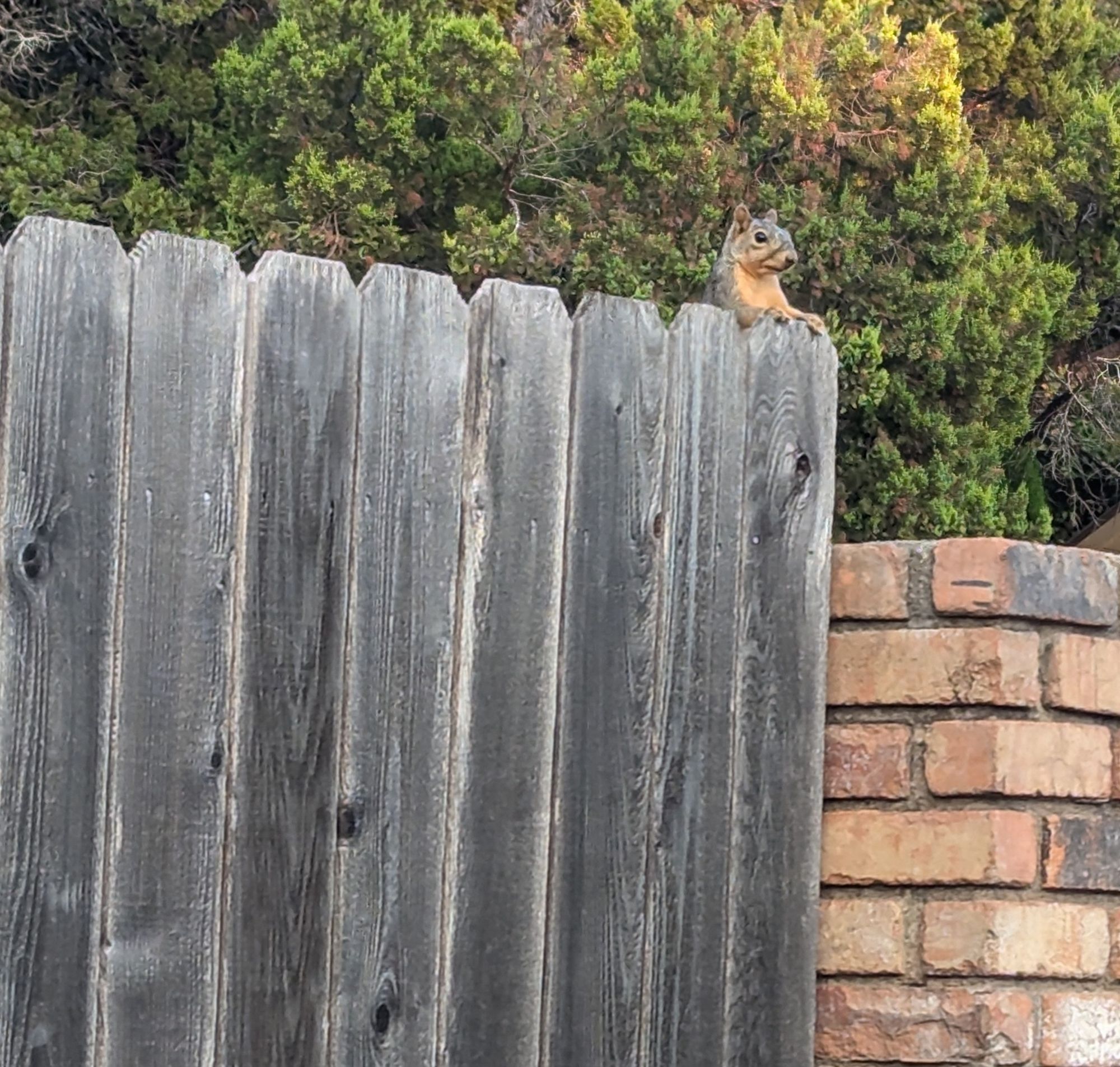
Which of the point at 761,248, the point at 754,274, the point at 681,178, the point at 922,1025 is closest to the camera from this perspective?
the point at 922,1025

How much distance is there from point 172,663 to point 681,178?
5520 mm

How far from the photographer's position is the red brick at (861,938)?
217 cm

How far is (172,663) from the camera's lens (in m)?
1.85

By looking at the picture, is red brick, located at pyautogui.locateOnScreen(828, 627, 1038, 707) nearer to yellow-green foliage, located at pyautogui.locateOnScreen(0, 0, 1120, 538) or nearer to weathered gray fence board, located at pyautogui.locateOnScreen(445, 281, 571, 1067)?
weathered gray fence board, located at pyautogui.locateOnScreen(445, 281, 571, 1067)

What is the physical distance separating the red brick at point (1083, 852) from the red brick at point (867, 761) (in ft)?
0.64

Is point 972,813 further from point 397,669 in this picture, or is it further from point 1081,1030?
point 397,669

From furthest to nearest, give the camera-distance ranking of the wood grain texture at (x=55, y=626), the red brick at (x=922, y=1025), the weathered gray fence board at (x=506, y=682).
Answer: the red brick at (x=922, y=1025), the weathered gray fence board at (x=506, y=682), the wood grain texture at (x=55, y=626)

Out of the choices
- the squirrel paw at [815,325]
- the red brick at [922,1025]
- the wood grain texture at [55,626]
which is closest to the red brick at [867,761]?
the red brick at [922,1025]

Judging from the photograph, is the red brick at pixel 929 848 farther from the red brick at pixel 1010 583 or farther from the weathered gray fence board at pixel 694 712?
the red brick at pixel 1010 583

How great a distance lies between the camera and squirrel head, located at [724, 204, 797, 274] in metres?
3.04

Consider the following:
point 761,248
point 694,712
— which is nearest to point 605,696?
point 694,712

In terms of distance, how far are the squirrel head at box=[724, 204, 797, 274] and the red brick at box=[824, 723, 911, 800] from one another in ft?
3.34

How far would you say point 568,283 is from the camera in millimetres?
7035

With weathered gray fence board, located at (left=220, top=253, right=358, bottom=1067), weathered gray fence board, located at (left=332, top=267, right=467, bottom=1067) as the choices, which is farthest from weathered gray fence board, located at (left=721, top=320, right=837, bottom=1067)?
weathered gray fence board, located at (left=220, top=253, right=358, bottom=1067)
